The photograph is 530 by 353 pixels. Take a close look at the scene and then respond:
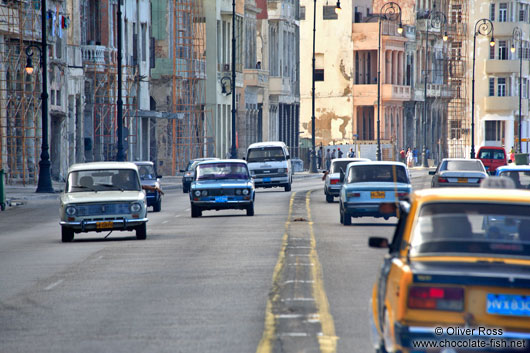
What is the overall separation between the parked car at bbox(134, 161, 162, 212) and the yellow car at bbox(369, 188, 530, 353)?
27.8m

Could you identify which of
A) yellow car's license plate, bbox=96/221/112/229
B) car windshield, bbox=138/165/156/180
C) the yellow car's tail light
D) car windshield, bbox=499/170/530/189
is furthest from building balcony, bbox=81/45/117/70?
the yellow car's tail light

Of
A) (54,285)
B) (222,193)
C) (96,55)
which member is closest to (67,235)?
(222,193)

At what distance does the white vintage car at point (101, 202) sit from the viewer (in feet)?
83.4

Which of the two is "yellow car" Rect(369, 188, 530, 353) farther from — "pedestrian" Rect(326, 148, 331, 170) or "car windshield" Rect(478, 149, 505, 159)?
"pedestrian" Rect(326, 148, 331, 170)

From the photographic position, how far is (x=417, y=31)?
12056 centimetres

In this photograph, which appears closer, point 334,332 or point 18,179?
point 334,332

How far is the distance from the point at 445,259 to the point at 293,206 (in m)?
31.3

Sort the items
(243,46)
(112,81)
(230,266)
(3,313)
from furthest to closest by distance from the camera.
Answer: (243,46) < (112,81) < (230,266) < (3,313)

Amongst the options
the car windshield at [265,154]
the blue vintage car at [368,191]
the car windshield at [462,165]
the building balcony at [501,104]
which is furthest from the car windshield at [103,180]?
the building balcony at [501,104]

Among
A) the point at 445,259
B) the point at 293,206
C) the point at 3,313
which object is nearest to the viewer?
the point at 445,259

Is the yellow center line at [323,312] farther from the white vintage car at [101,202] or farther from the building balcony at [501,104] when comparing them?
the building balcony at [501,104]

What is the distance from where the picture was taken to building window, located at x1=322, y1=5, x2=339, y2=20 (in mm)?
114250

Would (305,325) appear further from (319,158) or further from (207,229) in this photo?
(319,158)

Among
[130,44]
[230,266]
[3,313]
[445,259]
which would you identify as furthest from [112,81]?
[445,259]
